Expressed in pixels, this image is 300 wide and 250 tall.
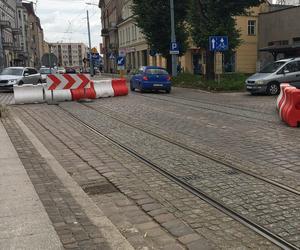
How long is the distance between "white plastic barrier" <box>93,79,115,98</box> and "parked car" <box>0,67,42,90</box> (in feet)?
28.2

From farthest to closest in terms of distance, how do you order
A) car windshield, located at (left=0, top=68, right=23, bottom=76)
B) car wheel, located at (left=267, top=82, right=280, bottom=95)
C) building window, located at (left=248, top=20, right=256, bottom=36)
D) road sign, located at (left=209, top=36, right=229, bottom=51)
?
building window, located at (left=248, top=20, right=256, bottom=36) < car windshield, located at (left=0, top=68, right=23, bottom=76) < road sign, located at (left=209, top=36, right=229, bottom=51) < car wheel, located at (left=267, top=82, right=280, bottom=95)

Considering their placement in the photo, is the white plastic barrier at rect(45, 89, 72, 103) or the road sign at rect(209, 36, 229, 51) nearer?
the white plastic barrier at rect(45, 89, 72, 103)

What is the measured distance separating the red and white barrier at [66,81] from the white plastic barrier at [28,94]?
138cm

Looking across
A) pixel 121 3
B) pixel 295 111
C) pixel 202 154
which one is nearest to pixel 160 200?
pixel 202 154

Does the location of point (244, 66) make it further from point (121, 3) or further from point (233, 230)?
point (233, 230)

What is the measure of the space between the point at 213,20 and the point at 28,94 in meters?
12.9

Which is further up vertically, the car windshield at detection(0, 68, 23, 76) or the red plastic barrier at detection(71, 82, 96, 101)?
the car windshield at detection(0, 68, 23, 76)

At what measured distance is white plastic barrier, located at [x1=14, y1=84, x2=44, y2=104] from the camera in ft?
65.7

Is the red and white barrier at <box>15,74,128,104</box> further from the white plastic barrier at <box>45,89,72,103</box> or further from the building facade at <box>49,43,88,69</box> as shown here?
the building facade at <box>49,43,88,69</box>

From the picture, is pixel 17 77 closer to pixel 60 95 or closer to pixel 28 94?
pixel 60 95

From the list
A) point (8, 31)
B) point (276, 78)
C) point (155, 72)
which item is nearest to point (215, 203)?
point (276, 78)

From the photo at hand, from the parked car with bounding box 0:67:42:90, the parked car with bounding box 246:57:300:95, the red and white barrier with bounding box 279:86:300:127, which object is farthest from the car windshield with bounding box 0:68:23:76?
the red and white barrier with bounding box 279:86:300:127

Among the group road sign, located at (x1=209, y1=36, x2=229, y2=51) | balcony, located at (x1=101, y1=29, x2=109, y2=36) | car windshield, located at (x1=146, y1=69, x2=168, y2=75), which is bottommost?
car windshield, located at (x1=146, y1=69, x2=168, y2=75)

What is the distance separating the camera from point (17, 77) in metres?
28.8
